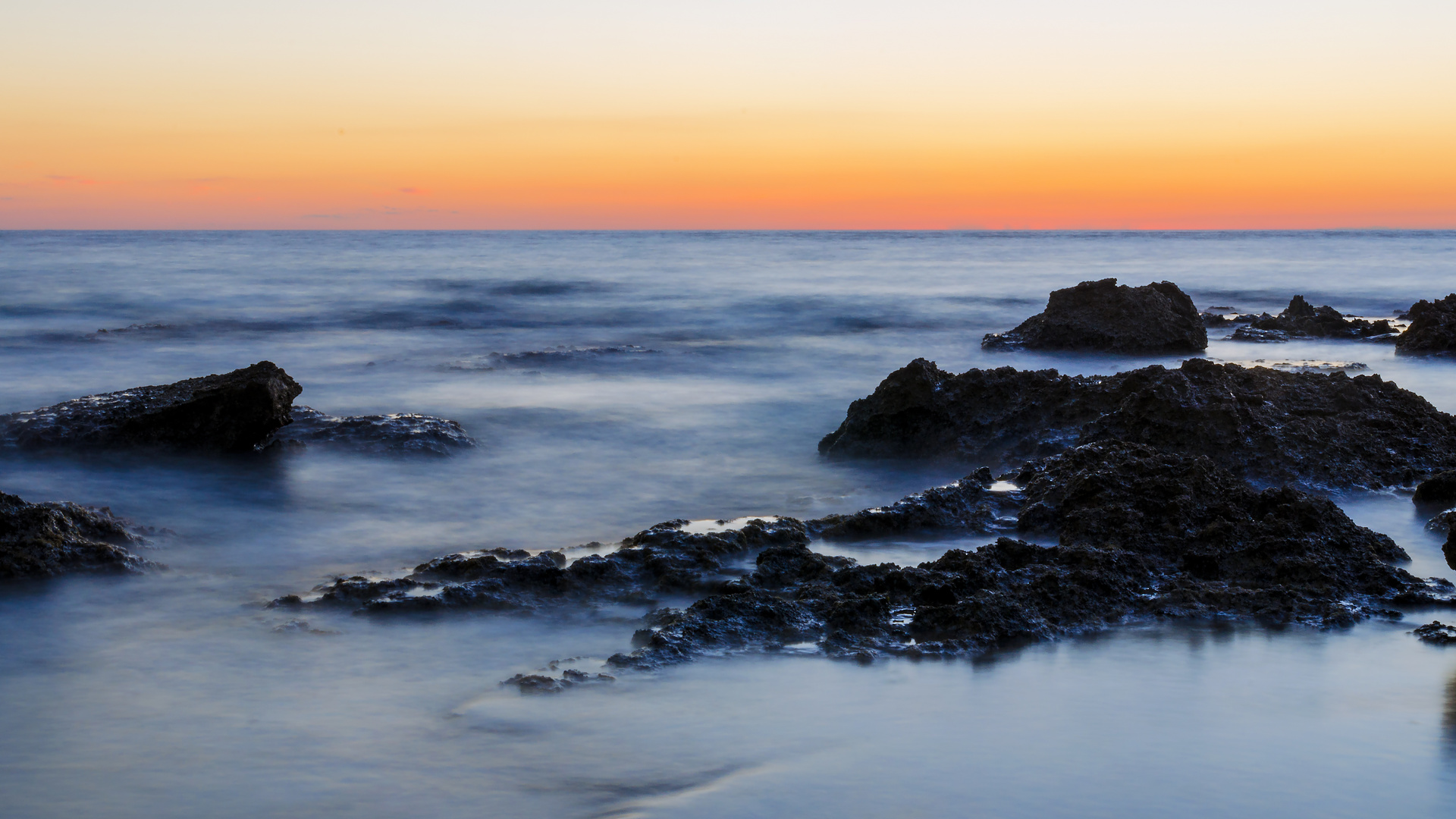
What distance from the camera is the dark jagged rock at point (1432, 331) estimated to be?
12.8 m

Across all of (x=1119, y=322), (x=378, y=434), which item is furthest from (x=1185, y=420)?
(x=1119, y=322)

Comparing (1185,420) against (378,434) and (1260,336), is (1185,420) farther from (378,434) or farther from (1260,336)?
(1260,336)

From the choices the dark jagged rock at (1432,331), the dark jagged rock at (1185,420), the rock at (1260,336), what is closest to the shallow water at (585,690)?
the dark jagged rock at (1185,420)

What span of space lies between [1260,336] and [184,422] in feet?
42.7

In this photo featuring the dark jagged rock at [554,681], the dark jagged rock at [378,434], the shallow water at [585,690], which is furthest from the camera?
the dark jagged rock at [378,434]

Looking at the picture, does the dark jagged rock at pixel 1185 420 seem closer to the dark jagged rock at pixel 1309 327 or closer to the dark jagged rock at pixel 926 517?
the dark jagged rock at pixel 926 517

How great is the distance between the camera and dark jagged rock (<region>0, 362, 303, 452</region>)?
7492 mm

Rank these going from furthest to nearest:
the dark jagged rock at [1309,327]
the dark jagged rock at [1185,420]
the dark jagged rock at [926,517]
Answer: the dark jagged rock at [1309,327]
the dark jagged rock at [1185,420]
the dark jagged rock at [926,517]

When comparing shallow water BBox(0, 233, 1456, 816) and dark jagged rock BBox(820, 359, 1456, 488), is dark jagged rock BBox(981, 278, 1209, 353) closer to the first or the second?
shallow water BBox(0, 233, 1456, 816)

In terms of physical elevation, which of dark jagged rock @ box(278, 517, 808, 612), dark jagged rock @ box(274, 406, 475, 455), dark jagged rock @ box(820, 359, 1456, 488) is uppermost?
dark jagged rock @ box(820, 359, 1456, 488)

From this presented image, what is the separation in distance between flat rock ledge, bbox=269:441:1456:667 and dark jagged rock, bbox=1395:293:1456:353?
31.1 ft

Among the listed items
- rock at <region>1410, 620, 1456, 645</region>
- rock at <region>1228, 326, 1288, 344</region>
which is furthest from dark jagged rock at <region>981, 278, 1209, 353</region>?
rock at <region>1410, 620, 1456, 645</region>

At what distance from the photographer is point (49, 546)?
16.6 ft

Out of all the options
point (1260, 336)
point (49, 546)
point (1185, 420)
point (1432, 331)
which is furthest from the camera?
point (1260, 336)
